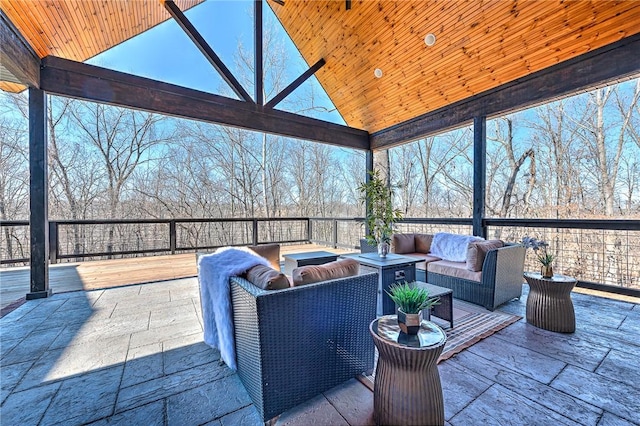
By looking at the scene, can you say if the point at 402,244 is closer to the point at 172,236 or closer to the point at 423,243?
the point at 423,243

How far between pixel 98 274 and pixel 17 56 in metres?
3.29

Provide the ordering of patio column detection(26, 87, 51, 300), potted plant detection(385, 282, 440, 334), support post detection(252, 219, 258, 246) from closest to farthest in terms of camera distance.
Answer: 1. potted plant detection(385, 282, 440, 334)
2. patio column detection(26, 87, 51, 300)
3. support post detection(252, 219, 258, 246)

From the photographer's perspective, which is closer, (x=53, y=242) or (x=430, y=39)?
(x=430, y=39)

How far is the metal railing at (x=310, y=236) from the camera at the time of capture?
375 centimetres

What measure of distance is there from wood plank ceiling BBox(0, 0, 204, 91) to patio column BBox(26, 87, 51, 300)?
2.24 feet

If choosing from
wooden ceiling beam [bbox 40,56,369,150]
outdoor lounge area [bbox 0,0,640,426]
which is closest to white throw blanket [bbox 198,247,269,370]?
outdoor lounge area [bbox 0,0,640,426]

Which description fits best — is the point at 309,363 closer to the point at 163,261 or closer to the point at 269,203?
the point at 163,261

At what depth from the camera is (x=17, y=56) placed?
288 centimetres

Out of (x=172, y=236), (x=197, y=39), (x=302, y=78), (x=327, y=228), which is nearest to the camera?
(x=197, y=39)

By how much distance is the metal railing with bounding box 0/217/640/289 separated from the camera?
148 inches

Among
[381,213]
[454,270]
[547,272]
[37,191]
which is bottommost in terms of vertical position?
[454,270]

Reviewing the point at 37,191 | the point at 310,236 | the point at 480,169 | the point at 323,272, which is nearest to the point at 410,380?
the point at 323,272

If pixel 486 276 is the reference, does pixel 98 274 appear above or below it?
below

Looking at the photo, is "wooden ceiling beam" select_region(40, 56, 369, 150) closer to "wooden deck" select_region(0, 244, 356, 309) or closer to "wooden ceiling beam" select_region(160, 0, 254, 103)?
"wooden ceiling beam" select_region(160, 0, 254, 103)
